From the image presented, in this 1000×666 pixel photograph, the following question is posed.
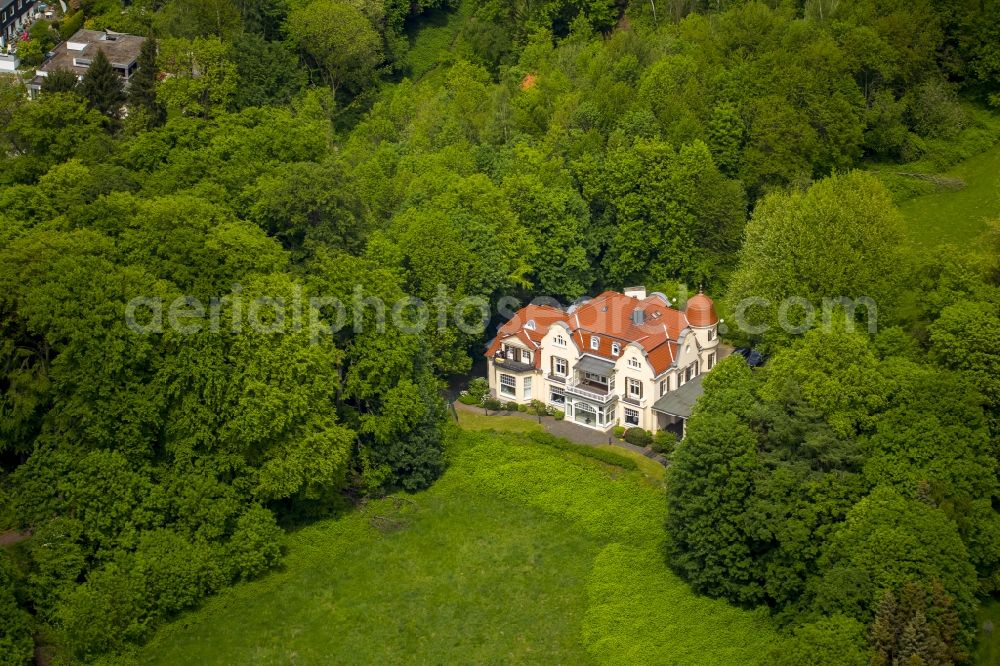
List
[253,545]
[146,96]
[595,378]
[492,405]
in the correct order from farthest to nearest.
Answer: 1. [146,96]
2. [492,405]
3. [595,378]
4. [253,545]

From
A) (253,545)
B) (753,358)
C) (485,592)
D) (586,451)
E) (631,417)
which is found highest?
(753,358)

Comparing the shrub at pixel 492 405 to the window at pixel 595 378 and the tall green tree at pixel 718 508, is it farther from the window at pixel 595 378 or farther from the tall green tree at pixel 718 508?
the tall green tree at pixel 718 508

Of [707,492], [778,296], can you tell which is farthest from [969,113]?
[707,492]

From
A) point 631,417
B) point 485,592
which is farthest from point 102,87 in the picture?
point 485,592

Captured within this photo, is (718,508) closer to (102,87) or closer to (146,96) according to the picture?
(146,96)

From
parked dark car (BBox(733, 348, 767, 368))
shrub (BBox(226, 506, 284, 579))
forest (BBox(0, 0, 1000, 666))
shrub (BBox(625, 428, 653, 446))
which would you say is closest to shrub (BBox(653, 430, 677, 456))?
shrub (BBox(625, 428, 653, 446))
